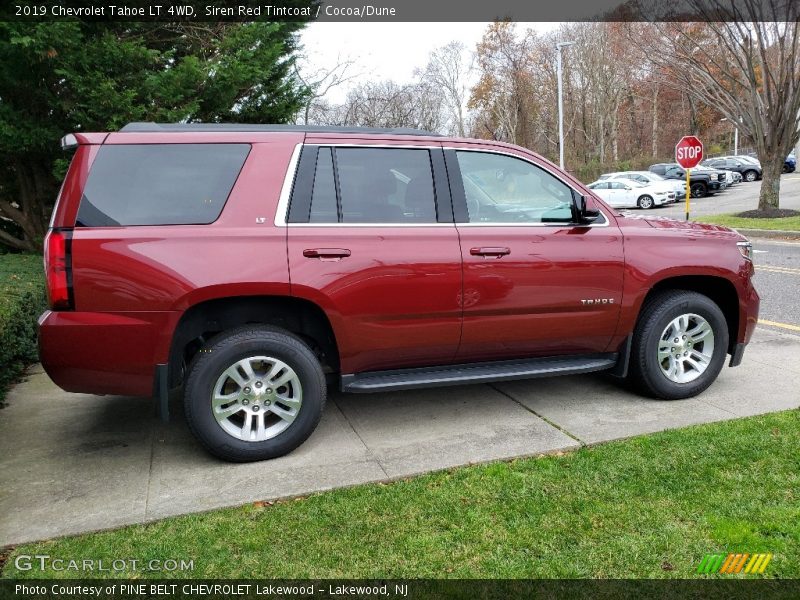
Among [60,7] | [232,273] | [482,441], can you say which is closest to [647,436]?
[482,441]

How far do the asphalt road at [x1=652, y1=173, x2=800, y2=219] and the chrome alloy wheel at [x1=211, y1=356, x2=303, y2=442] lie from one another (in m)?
21.1

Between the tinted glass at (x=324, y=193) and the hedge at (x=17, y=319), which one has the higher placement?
the tinted glass at (x=324, y=193)

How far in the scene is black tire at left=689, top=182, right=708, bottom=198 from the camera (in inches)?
1196

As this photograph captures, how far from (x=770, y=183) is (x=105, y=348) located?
821 inches

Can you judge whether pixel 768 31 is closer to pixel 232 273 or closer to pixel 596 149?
pixel 232 273

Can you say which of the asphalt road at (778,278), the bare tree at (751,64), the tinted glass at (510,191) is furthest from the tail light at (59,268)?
the bare tree at (751,64)

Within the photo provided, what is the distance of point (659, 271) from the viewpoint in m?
4.41

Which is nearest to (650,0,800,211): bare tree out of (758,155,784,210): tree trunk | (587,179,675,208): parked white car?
(758,155,784,210): tree trunk

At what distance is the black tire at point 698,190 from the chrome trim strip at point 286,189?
3065cm

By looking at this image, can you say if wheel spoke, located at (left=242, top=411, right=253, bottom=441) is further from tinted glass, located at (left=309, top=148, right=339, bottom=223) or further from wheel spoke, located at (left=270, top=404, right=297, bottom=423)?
tinted glass, located at (left=309, top=148, right=339, bottom=223)

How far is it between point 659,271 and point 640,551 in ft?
7.34

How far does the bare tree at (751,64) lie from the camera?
632 inches

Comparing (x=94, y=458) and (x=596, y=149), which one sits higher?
(x=596, y=149)

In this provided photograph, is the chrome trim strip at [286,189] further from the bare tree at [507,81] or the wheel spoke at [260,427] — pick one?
the bare tree at [507,81]
